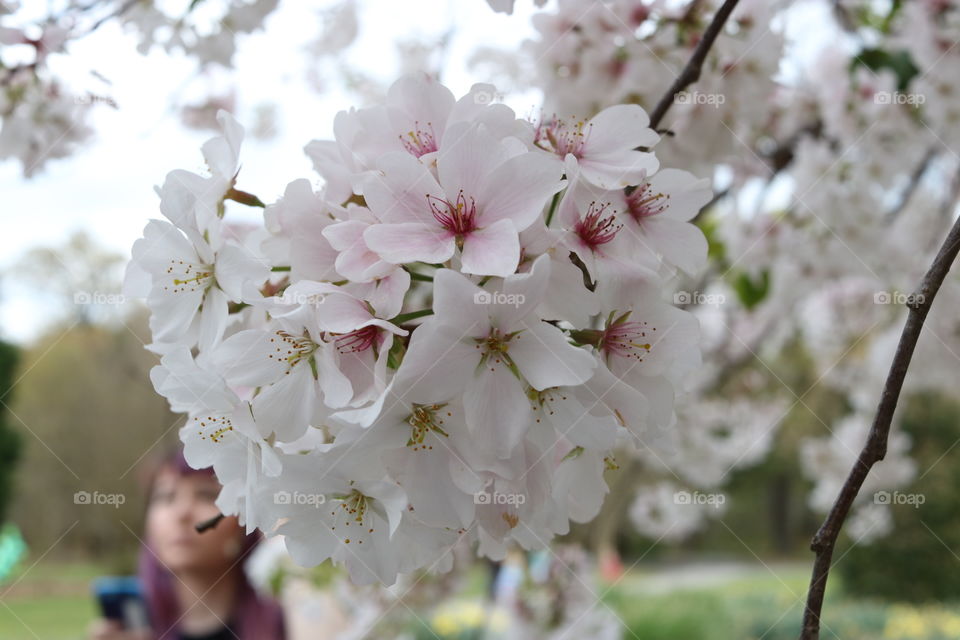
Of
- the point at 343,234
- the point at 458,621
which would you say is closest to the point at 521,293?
the point at 343,234

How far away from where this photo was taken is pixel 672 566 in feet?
46.9

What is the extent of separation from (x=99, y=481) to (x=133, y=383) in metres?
1.46

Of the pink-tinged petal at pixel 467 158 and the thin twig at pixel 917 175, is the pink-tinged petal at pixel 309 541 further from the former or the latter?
the thin twig at pixel 917 175

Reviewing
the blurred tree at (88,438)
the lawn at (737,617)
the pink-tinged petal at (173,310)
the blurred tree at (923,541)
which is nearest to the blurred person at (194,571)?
the pink-tinged petal at (173,310)

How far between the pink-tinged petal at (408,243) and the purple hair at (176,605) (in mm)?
2089

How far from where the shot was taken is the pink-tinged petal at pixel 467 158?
1.98 ft

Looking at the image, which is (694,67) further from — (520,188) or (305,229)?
(305,229)

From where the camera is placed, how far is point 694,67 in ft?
2.85

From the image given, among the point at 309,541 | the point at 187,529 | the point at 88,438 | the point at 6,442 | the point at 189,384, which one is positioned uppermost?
the point at 189,384

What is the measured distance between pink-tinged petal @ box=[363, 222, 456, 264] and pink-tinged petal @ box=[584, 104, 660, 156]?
0.20 metres

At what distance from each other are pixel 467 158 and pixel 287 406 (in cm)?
23

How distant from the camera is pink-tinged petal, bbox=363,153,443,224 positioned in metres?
0.60

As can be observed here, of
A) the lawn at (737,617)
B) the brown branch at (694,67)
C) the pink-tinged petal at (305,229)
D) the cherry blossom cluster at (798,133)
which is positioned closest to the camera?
the pink-tinged petal at (305,229)

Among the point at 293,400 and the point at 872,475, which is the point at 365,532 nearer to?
the point at 293,400
